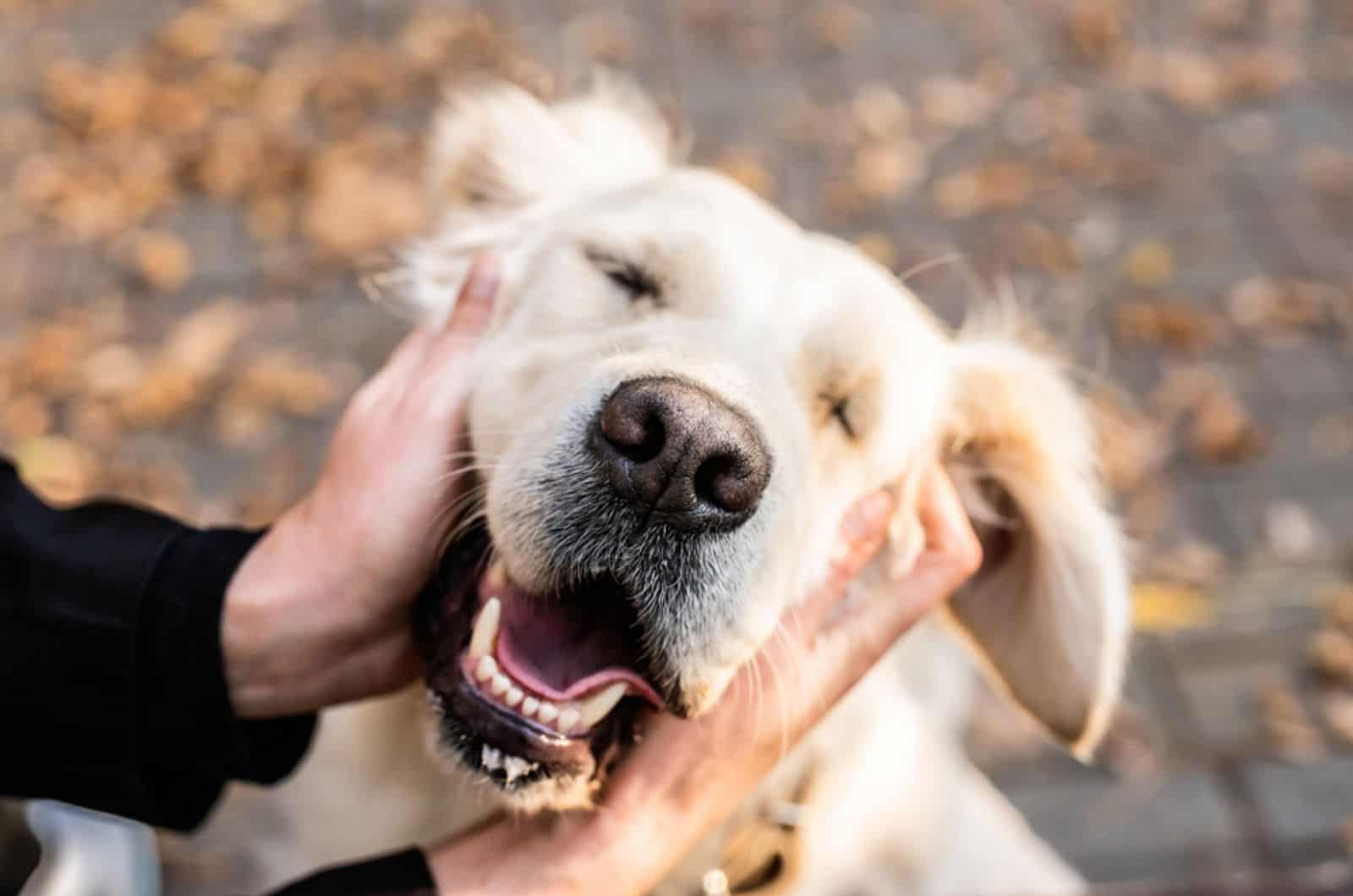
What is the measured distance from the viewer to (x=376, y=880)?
1.71 m

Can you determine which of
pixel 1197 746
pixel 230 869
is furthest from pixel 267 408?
pixel 1197 746

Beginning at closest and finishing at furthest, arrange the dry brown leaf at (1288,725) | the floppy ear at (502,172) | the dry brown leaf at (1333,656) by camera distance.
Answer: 1. the floppy ear at (502,172)
2. the dry brown leaf at (1288,725)
3. the dry brown leaf at (1333,656)

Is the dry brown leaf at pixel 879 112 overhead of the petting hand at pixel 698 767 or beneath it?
beneath


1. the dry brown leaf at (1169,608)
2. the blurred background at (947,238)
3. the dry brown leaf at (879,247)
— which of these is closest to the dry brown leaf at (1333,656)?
the blurred background at (947,238)

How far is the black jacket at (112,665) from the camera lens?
192 centimetres

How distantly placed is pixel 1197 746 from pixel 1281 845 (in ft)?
1.07

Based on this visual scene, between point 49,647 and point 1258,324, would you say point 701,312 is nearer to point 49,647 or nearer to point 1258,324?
point 49,647

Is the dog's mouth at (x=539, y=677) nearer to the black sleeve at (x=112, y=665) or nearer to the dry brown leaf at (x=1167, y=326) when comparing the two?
the black sleeve at (x=112, y=665)

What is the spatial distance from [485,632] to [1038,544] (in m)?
1.09

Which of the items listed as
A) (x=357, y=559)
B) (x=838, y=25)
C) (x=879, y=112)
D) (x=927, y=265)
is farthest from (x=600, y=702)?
(x=838, y=25)

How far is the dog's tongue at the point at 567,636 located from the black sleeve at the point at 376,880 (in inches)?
12.7

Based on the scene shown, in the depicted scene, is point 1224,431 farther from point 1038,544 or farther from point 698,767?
point 698,767

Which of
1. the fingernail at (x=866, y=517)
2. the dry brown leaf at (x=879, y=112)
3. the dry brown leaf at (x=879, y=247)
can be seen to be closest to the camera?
the fingernail at (x=866, y=517)

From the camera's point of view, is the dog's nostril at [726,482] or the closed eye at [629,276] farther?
the closed eye at [629,276]
